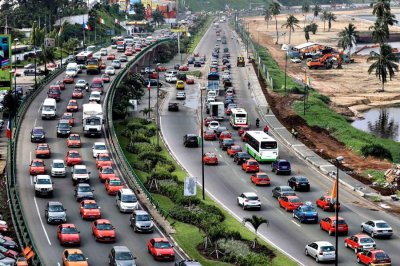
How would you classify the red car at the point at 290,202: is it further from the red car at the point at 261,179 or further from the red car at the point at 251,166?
the red car at the point at 251,166

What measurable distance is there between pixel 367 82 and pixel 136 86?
59.5 meters

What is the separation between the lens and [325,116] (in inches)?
5276

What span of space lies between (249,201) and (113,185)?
11.1 meters

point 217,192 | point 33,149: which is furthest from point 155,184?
point 33,149

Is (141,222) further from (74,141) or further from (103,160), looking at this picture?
(74,141)

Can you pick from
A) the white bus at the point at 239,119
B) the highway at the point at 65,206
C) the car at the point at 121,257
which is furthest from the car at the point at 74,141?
the car at the point at 121,257

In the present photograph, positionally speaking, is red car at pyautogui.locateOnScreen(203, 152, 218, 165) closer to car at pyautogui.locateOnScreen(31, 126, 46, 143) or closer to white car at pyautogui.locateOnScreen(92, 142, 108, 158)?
white car at pyautogui.locateOnScreen(92, 142, 108, 158)

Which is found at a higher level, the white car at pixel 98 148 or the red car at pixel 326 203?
the white car at pixel 98 148

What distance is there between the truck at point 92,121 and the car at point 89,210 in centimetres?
2960

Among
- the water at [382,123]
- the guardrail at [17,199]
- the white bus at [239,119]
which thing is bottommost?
the water at [382,123]

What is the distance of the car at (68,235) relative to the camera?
204 feet

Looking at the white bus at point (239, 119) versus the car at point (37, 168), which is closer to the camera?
the car at point (37, 168)

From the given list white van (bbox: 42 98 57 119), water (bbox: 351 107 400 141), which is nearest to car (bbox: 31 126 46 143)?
white van (bbox: 42 98 57 119)

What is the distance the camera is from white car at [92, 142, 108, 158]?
299ft
